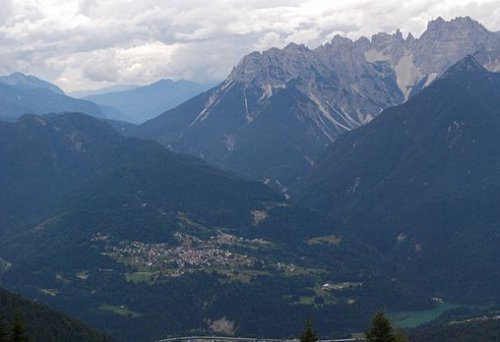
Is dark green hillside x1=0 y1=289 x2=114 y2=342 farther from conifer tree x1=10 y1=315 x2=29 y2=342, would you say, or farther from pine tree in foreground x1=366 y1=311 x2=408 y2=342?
pine tree in foreground x1=366 y1=311 x2=408 y2=342

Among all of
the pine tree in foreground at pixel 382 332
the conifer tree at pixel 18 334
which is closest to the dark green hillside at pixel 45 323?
the conifer tree at pixel 18 334

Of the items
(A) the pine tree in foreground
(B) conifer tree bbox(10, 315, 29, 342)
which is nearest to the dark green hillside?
(B) conifer tree bbox(10, 315, 29, 342)

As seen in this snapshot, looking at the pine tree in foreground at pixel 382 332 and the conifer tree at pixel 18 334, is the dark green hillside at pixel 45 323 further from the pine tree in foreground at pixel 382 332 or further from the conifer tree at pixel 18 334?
the pine tree in foreground at pixel 382 332

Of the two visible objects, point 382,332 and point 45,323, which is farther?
point 45,323

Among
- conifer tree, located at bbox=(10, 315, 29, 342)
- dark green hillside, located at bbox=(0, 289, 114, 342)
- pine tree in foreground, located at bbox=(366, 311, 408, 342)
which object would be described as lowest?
dark green hillside, located at bbox=(0, 289, 114, 342)

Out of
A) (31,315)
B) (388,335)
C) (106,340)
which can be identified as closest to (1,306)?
(31,315)

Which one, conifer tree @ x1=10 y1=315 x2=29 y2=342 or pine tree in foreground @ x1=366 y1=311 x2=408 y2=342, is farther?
pine tree in foreground @ x1=366 y1=311 x2=408 y2=342

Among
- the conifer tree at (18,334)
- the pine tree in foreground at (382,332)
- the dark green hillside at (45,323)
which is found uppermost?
the conifer tree at (18,334)

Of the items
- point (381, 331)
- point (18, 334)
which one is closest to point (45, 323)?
point (18, 334)

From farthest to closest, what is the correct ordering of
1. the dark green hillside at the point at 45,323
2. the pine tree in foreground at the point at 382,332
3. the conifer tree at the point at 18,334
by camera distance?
the dark green hillside at the point at 45,323 → the pine tree in foreground at the point at 382,332 → the conifer tree at the point at 18,334

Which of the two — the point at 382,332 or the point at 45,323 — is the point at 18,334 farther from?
the point at 45,323

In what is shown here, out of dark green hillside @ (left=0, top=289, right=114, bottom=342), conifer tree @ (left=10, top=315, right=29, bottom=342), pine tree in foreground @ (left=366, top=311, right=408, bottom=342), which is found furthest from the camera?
dark green hillside @ (left=0, top=289, right=114, bottom=342)

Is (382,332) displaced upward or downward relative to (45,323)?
upward

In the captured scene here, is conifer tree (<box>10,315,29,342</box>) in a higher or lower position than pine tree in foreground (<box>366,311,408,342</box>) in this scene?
higher
